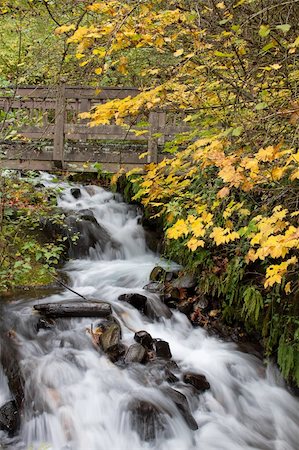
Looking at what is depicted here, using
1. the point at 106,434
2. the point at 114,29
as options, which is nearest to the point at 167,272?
the point at 106,434

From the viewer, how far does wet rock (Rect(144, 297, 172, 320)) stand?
266 inches

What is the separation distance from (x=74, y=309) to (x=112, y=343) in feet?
2.89

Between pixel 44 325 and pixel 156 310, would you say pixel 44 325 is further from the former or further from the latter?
pixel 156 310

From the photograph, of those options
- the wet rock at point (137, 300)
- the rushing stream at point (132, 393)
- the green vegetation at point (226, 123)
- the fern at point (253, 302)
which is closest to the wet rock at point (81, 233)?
the green vegetation at point (226, 123)

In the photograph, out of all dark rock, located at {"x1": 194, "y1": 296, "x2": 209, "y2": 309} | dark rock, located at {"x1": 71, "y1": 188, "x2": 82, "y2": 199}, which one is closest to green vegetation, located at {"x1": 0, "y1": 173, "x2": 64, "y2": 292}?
dark rock, located at {"x1": 194, "y1": 296, "x2": 209, "y2": 309}

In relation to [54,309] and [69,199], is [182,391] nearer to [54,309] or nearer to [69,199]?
[54,309]

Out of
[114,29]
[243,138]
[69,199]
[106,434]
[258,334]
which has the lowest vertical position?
[106,434]

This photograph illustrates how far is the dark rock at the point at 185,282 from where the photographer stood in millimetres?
7199

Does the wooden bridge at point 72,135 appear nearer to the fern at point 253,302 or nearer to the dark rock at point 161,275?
the dark rock at point 161,275

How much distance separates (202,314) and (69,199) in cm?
551

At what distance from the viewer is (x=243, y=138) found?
4.29 metres

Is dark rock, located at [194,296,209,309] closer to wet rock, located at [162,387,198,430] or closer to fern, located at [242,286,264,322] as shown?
fern, located at [242,286,264,322]

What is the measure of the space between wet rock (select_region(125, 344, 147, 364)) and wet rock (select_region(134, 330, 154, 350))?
0.77ft

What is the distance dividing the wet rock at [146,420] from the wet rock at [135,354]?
0.63 meters
